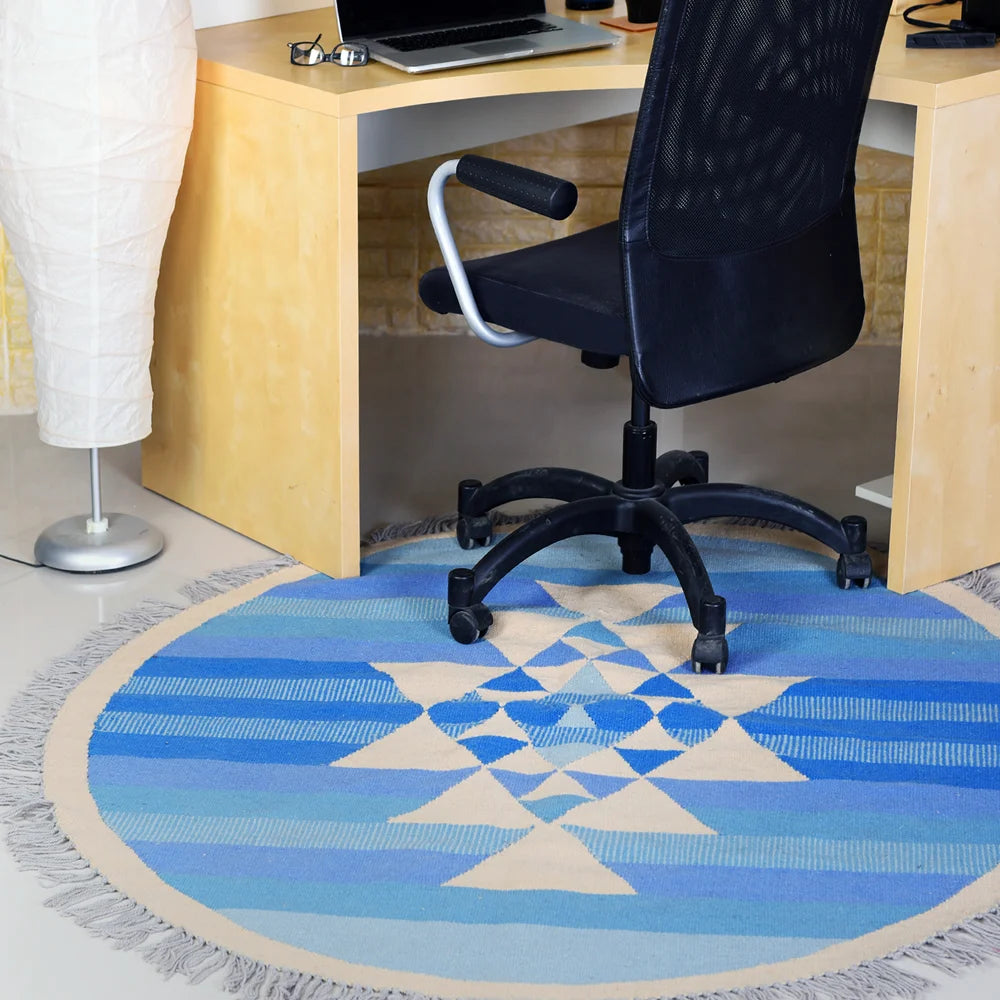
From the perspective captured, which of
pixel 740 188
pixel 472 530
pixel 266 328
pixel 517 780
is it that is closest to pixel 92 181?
pixel 266 328

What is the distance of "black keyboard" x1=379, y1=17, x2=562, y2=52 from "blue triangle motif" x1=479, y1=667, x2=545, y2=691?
3.13 feet

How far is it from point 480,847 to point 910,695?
665 millimetres

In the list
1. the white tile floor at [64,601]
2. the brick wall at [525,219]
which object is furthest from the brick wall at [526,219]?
the white tile floor at [64,601]

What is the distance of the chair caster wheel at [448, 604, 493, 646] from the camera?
2.28 m

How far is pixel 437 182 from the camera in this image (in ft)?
7.09

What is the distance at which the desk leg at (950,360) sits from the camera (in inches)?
89.9

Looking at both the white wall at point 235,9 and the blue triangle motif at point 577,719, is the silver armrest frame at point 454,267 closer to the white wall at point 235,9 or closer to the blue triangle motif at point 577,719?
the blue triangle motif at point 577,719

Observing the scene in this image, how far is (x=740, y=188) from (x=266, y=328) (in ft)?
2.70

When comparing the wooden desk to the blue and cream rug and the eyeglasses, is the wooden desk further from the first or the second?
the blue and cream rug

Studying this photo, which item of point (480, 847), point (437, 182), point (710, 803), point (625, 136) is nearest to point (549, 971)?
point (480, 847)

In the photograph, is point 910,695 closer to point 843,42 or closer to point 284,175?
point 843,42

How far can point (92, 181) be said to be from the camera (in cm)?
231

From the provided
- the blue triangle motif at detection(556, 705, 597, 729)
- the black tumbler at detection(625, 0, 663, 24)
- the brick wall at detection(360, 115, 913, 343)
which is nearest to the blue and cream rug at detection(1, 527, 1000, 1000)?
the blue triangle motif at detection(556, 705, 597, 729)

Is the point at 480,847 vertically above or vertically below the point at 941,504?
below
